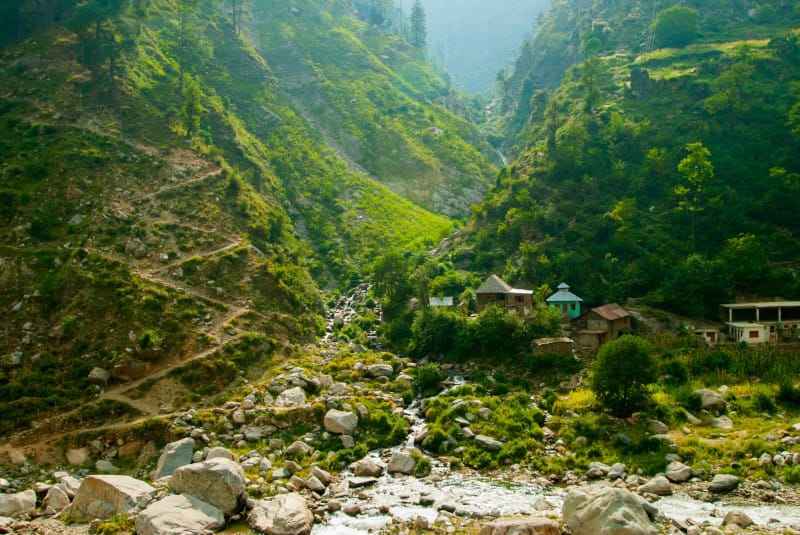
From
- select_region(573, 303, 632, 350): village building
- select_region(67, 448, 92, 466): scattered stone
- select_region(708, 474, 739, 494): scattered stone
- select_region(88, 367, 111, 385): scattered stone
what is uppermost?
select_region(573, 303, 632, 350): village building

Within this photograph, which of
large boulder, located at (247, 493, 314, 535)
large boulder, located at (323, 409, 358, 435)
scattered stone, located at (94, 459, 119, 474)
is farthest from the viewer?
large boulder, located at (323, 409, 358, 435)

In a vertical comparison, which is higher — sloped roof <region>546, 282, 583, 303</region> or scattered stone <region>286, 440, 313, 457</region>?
sloped roof <region>546, 282, 583, 303</region>

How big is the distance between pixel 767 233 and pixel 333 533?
179ft

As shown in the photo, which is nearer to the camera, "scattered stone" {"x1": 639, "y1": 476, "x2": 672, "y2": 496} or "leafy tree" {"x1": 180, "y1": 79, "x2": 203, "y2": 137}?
"scattered stone" {"x1": 639, "y1": 476, "x2": 672, "y2": 496}

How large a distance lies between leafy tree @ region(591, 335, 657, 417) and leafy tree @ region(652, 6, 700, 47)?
9358 centimetres

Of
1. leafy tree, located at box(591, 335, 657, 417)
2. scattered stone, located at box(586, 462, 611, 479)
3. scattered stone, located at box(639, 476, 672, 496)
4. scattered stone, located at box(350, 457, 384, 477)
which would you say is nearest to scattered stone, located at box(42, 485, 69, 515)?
scattered stone, located at box(350, 457, 384, 477)

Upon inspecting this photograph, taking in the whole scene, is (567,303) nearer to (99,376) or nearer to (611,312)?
(611,312)

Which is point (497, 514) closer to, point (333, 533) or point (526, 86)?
point (333, 533)

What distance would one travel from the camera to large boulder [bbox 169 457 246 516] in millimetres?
28094

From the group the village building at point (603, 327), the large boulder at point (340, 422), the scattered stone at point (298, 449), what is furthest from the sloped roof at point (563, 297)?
the scattered stone at point (298, 449)

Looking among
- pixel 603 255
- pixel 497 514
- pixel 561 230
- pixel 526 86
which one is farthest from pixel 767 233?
pixel 526 86

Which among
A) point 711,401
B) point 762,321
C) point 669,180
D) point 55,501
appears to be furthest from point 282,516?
point 669,180

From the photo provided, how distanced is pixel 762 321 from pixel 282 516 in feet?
146

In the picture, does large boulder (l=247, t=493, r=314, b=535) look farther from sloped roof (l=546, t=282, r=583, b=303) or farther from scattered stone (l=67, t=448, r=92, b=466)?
sloped roof (l=546, t=282, r=583, b=303)
